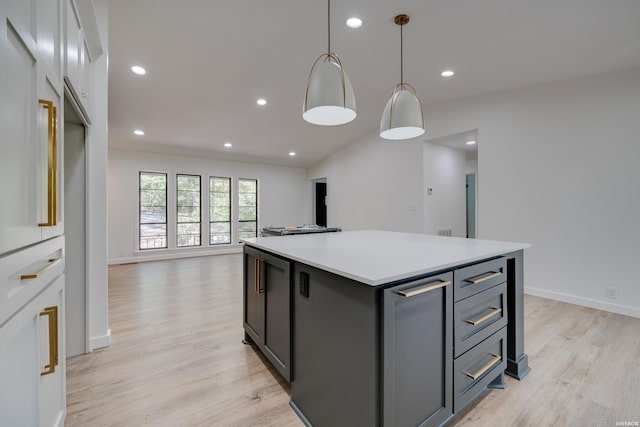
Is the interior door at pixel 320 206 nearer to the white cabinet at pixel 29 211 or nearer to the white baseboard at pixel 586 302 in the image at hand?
the white baseboard at pixel 586 302

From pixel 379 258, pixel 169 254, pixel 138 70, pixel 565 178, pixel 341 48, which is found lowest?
pixel 169 254

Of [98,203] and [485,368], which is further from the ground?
[98,203]

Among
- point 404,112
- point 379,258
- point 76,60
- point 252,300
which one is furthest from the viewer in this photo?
point 252,300

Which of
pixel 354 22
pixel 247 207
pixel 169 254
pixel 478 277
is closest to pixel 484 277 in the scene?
pixel 478 277

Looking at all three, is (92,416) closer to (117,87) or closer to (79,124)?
(79,124)

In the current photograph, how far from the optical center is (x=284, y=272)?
1697 millimetres

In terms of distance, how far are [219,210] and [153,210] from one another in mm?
1440

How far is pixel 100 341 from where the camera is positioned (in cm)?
231

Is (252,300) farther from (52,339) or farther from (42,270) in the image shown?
(42,270)

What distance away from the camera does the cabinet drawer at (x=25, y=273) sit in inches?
30.8

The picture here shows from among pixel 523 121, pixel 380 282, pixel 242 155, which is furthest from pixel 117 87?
pixel 523 121

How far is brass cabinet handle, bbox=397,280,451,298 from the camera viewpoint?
3.63ft

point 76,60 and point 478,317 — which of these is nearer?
point 478,317

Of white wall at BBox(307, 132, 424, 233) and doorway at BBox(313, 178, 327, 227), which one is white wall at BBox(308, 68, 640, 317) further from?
doorway at BBox(313, 178, 327, 227)
